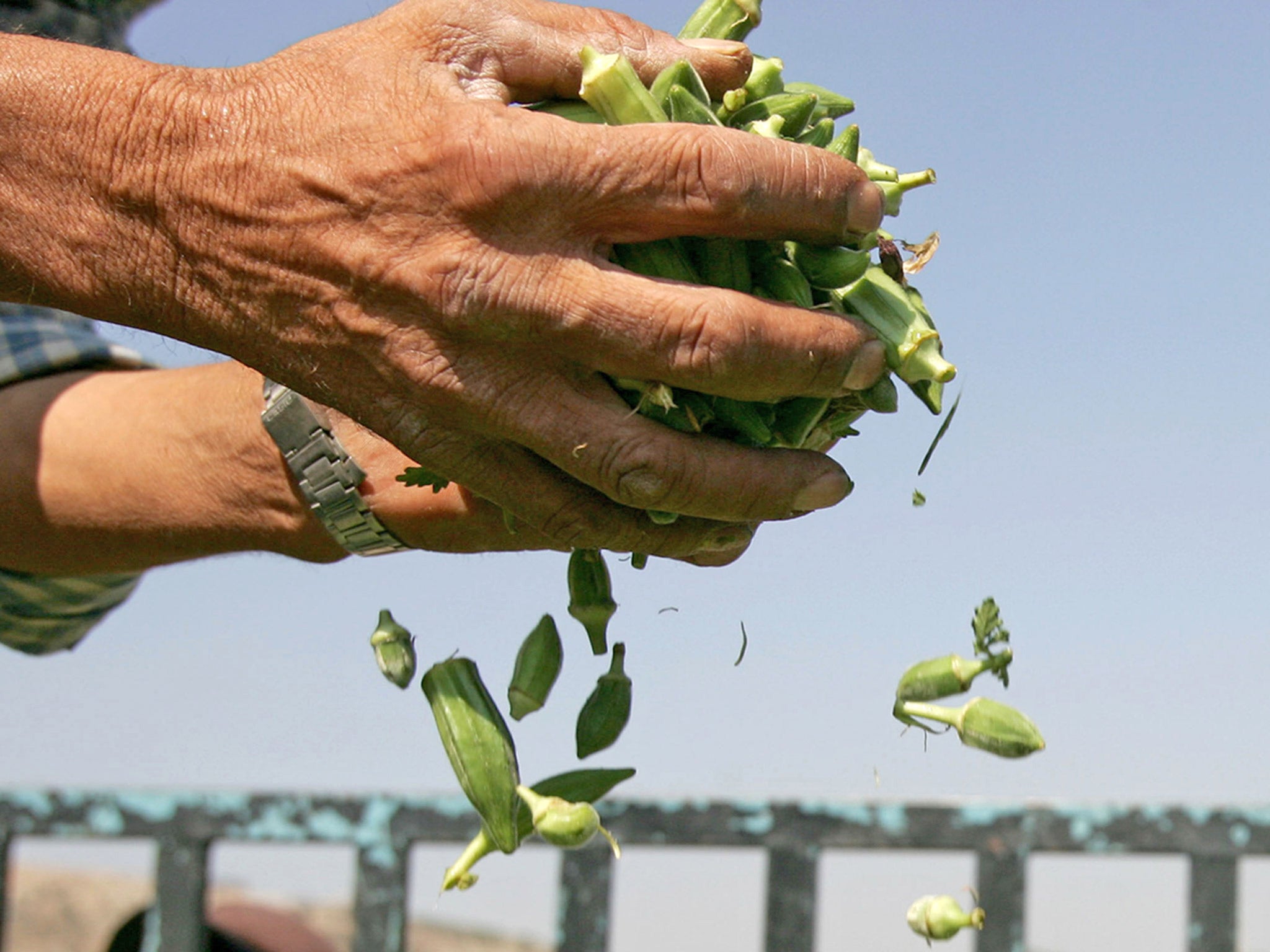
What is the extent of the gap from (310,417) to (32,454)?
606 millimetres

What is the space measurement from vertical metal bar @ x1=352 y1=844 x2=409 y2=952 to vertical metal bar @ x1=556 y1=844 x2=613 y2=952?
0.31 m

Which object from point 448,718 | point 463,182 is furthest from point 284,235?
point 448,718

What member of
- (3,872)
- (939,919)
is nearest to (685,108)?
(939,919)

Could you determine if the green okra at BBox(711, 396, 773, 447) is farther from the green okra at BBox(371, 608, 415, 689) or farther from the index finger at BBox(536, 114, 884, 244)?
the green okra at BBox(371, 608, 415, 689)

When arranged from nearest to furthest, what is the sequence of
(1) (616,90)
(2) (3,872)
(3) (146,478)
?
A: (1) (616,90) → (3) (146,478) → (2) (3,872)

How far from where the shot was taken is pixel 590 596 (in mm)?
2039

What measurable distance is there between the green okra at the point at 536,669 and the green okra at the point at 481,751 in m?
0.05

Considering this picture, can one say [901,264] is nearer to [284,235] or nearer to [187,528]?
[284,235]

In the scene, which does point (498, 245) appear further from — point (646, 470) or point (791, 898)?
point (791, 898)

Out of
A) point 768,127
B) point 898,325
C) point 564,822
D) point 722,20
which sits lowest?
point 564,822

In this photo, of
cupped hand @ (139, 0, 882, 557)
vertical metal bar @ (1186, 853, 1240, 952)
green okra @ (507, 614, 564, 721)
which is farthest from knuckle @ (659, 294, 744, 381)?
vertical metal bar @ (1186, 853, 1240, 952)

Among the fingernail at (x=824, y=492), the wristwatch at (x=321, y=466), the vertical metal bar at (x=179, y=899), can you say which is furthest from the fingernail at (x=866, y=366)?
the vertical metal bar at (x=179, y=899)

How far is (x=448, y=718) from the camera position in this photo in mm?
2010

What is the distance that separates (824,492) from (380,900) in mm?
1624
